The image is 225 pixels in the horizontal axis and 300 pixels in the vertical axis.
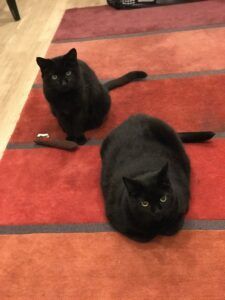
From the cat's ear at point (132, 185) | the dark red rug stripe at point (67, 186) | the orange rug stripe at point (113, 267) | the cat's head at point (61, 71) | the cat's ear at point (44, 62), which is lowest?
the orange rug stripe at point (113, 267)

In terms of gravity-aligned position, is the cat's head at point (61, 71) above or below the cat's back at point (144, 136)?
above

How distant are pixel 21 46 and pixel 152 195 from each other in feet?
7.50

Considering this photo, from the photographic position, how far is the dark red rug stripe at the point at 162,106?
2070 mm

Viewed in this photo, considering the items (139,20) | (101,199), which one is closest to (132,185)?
(101,199)

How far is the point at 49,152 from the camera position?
2.02 metres

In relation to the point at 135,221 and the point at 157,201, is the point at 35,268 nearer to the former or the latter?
the point at 135,221

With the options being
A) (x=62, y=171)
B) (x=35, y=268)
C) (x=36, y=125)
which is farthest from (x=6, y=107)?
(x=35, y=268)

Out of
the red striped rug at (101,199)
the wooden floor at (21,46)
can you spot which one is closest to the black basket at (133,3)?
the wooden floor at (21,46)

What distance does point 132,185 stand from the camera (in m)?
1.27

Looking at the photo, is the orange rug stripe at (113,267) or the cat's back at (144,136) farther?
the cat's back at (144,136)

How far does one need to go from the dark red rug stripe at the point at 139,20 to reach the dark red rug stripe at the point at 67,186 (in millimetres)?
1392

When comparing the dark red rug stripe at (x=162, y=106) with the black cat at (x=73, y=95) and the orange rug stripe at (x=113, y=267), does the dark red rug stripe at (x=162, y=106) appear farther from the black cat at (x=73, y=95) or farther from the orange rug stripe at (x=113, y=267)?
the orange rug stripe at (x=113, y=267)

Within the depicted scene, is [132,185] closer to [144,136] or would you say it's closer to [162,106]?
[144,136]

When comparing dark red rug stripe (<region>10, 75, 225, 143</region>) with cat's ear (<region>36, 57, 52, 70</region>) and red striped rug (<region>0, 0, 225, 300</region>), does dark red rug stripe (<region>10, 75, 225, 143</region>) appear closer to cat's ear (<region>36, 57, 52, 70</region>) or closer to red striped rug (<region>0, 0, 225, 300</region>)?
red striped rug (<region>0, 0, 225, 300</region>)
